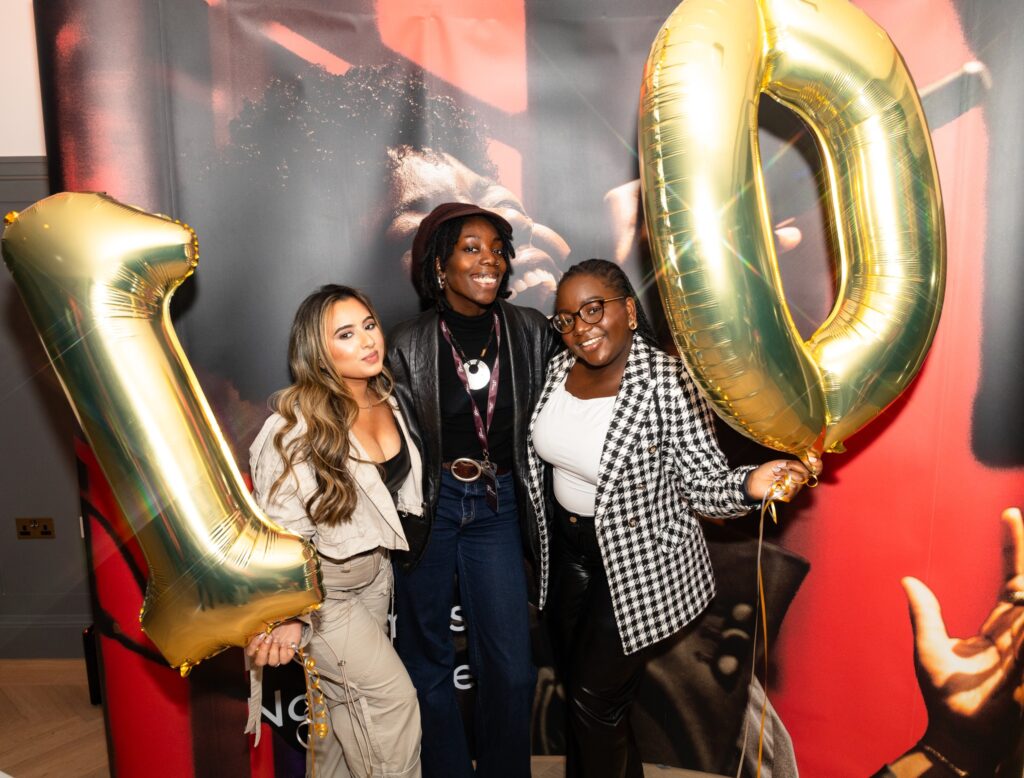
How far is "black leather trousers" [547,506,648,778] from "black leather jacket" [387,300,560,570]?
0.13m

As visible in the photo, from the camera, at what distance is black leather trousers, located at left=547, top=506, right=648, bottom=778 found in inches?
66.6

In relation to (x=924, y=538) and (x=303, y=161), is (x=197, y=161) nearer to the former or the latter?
(x=303, y=161)

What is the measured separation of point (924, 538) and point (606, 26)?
1755mm

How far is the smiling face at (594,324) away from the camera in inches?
60.8

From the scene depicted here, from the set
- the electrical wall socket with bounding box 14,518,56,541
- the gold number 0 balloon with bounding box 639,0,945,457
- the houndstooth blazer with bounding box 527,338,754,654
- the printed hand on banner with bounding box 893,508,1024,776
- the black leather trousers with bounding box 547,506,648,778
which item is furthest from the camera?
the electrical wall socket with bounding box 14,518,56,541

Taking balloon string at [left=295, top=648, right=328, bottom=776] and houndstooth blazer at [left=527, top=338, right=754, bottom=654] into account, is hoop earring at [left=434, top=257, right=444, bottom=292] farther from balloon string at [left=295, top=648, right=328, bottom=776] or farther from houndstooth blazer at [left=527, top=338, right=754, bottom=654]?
balloon string at [left=295, top=648, right=328, bottom=776]

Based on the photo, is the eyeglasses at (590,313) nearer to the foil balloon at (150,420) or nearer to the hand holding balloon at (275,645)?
the foil balloon at (150,420)

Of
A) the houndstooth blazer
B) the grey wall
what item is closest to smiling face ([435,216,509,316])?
the houndstooth blazer

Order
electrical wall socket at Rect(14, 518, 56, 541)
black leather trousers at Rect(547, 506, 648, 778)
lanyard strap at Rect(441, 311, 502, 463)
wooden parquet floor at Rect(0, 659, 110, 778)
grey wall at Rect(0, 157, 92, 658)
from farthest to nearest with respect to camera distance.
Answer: electrical wall socket at Rect(14, 518, 56, 541) < grey wall at Rect(0, 157, 92, 658) < wooden parquet floor at Rect(0, 659, 110, 778) < lanyard strap at Rect(441, 311, 502, 463) < black leather trousers at Rect(547, 506, 648, 778)

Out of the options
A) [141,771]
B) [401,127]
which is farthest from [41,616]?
[401,127]

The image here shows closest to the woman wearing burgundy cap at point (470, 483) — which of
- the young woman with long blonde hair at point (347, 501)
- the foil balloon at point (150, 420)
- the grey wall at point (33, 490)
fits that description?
the young woman with long blonde hair at point (347, 501)

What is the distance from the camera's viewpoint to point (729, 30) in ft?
4.29

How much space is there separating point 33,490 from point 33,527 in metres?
0.15

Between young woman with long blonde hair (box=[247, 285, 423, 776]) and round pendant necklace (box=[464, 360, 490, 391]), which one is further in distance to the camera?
round pendant necklace (box=[464, 360, 490, 391])
